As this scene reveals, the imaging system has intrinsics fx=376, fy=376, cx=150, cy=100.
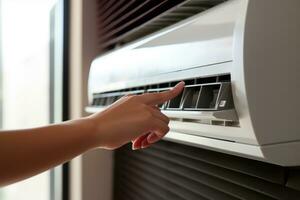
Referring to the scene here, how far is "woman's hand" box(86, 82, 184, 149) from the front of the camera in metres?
0.71

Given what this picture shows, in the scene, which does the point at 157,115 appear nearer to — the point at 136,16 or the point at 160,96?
the point at 160,96

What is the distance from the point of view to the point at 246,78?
0.60 metres

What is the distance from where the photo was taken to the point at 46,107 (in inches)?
90.0

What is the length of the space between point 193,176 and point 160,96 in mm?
477

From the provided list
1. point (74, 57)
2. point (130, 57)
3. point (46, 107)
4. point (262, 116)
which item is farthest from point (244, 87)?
point (46, 107)

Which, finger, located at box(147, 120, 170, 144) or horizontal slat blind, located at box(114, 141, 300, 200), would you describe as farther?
horizontal slat blind, located at box(114, 141, 300, 200)

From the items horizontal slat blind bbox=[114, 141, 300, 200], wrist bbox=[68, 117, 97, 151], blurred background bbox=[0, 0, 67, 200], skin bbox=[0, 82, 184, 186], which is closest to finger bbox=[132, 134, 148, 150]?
skin bbox=[0, 82, 184, 186]

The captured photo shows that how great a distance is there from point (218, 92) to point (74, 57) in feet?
4.69

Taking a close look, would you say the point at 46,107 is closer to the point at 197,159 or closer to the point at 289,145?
the point at 197,159

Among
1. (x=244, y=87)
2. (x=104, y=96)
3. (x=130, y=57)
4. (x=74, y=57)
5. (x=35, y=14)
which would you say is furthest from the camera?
(x=35, y=14)

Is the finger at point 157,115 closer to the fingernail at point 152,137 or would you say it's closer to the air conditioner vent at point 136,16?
the fingernail at point 152,137

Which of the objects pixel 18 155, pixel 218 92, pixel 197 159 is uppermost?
pixel 218 92

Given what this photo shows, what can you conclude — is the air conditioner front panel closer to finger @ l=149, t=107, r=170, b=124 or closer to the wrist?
finger @ l=149, t=107, r=170, b=124

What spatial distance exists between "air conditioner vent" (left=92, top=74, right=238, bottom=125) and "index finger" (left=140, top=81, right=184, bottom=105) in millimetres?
21
